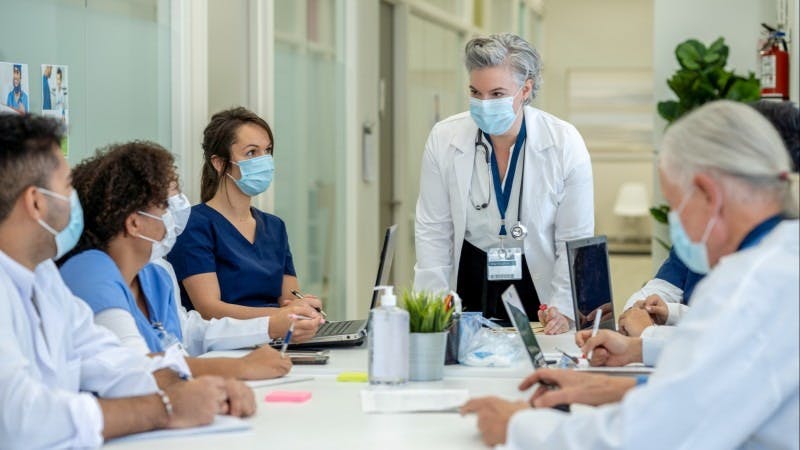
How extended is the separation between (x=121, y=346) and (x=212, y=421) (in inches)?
12.3

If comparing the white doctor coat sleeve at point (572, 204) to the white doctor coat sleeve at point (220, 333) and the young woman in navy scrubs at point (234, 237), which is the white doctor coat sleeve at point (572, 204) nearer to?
the young woman in navy scrubs at point (234, 237)

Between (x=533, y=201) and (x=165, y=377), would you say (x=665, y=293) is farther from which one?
(x=165, y=377)

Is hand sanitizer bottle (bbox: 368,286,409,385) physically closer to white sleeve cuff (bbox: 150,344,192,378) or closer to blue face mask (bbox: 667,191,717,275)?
white sleeve cuff (bbox: 150,344,192,378)

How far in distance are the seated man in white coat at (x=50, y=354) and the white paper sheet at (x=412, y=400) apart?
283mm

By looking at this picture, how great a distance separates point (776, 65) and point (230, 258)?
10.4ft

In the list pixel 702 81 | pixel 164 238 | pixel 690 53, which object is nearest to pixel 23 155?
Answer: pixel 164 238

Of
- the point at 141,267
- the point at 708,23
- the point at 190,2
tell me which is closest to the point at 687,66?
the point at 708,23

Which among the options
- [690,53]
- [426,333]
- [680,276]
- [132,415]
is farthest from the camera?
[690,53]

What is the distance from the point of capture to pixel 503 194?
3.78 m

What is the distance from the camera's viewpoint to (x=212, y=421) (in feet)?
7.02

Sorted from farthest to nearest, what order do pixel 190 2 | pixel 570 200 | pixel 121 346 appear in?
pixel 190 2
pixel 570 200
pixel 121 346

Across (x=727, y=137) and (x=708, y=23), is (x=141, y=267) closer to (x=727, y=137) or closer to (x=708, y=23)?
(x=727, y=137)

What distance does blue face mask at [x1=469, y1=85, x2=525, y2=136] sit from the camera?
12.0 ft

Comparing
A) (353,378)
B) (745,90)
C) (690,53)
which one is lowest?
(353,378)
